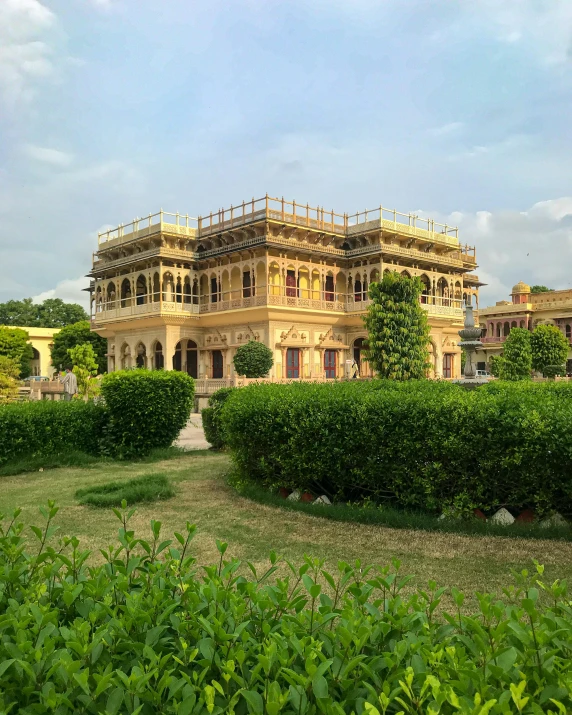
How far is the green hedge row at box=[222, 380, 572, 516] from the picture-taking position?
5477 millimetres

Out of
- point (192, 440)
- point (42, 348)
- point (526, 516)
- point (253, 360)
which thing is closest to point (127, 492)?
point (526, 516)

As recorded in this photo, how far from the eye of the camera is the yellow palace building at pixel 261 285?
30.4 meters

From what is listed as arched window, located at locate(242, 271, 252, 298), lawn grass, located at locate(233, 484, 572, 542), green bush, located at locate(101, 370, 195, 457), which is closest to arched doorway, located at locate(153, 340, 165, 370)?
arched window, located at locate(242, 271, 252, 298)

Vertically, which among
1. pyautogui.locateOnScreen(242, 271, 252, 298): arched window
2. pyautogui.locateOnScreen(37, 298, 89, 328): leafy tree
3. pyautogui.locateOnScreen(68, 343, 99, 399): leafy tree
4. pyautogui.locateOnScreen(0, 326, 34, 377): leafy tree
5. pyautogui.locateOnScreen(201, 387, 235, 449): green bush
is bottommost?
pyautogui.locateOnScreen(201, 387, 235, 449): green bush

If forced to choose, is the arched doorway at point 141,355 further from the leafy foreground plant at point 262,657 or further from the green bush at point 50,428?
the leafy foreground plant at point 262,657

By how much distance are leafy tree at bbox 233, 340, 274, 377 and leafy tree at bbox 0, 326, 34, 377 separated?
29.4 meters

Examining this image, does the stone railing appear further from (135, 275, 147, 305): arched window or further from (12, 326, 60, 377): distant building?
(12, 326, 60, 377): distant building

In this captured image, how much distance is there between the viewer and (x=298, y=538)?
18.0ft

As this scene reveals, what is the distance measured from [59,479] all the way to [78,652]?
25.5 ft

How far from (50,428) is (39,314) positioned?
58355 mm

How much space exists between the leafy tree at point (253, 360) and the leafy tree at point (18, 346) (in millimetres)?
29351

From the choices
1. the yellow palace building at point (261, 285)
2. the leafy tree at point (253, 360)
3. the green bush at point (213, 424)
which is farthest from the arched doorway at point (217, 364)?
the green bush at point (213, 424)

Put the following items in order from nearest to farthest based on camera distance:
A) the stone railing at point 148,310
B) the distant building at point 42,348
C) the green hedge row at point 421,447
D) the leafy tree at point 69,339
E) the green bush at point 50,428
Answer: the green hedge row at point 421,447, the green bush at point 50,428, the stone railing at point 148,310, the leafy tree at point 69,339, the distant building at point 42,348

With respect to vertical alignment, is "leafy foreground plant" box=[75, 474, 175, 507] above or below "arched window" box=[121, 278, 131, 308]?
below
